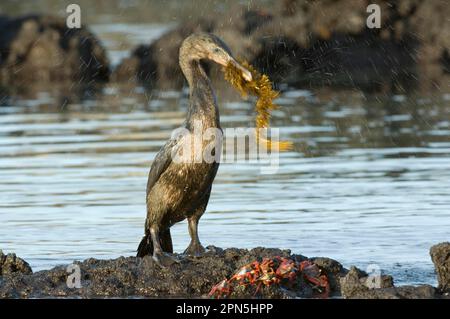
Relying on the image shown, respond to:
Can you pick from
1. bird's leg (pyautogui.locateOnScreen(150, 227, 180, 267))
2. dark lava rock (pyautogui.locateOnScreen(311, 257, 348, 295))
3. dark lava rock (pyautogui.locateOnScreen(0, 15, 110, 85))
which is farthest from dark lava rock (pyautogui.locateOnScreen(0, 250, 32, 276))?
dark lava rock (pyautogui.locateOnScreen(0, 15, 110, 85))

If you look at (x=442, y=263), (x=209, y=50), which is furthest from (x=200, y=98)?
(x=442, y=263)

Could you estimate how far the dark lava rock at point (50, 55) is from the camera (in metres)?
26.8

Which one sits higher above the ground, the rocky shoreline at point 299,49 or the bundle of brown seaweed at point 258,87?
the rocky shoreline at point 299,49

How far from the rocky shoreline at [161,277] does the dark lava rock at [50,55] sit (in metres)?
16.9

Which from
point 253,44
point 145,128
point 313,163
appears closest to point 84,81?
→ point 253,44

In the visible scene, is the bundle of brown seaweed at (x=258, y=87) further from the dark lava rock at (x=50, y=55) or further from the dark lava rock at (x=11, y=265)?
the dark lava rock at (x=50, y=55)

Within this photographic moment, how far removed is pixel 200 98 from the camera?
9930 mm

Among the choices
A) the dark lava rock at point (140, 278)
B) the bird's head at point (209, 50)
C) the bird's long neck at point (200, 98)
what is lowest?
the dark lava rock at point (140, 278)

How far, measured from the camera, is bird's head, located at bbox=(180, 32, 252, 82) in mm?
9828

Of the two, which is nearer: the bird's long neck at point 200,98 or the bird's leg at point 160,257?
the bird's leg at point 160,257

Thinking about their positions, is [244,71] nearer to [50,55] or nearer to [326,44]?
[326,44]

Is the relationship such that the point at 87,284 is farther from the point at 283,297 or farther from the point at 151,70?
the point at 151,70

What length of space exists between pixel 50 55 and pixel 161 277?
18.0 m

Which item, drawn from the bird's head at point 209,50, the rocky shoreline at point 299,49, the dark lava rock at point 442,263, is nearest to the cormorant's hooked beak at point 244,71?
the bird's head at point 209,50
